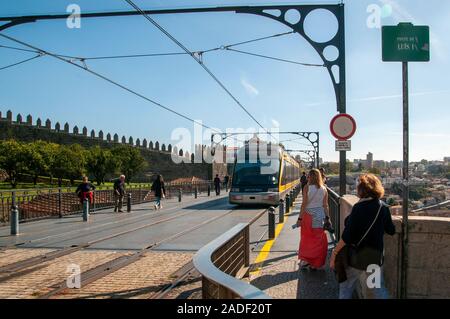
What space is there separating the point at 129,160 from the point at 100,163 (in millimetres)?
6504

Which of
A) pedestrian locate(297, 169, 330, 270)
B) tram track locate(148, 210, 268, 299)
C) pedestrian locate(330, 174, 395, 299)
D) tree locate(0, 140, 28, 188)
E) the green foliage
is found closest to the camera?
pedestrian locate(330, 174, 395, 299)

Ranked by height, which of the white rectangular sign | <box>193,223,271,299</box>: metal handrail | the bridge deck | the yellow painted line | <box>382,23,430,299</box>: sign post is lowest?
the bridge deck

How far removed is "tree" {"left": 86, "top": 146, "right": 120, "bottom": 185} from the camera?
6675 centimetres

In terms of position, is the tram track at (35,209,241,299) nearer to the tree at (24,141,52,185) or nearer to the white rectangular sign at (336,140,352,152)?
the white rectangular sign at (336,140,352,152)

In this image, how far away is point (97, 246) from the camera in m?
10.9

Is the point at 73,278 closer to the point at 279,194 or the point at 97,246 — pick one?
the point at 97,246

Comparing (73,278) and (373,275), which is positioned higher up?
(373,275)

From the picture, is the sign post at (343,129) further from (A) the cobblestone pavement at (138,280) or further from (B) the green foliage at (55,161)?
(B) the green foliage at (55,161)

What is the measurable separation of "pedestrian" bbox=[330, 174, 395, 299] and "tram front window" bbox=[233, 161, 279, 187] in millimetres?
18769

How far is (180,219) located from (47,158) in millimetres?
45802

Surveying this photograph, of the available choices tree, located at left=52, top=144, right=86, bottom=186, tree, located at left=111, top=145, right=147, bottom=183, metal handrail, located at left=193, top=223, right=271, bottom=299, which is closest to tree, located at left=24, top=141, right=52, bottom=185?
tree, located at left=52, top=144, right=86, bottom=186

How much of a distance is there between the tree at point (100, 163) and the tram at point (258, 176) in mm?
46075

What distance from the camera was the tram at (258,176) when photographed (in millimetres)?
23141

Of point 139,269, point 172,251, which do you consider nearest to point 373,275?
point 139,269
